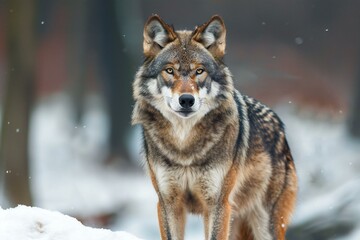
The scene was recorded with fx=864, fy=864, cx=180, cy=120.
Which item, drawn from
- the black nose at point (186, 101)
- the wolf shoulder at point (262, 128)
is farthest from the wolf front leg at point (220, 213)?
the black nose at point (186, 101)

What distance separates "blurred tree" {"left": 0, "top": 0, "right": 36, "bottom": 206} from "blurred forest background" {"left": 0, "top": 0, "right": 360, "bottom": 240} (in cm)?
2

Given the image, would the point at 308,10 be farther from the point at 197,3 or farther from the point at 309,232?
the point at 309,232

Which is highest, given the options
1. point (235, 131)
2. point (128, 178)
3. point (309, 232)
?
point (128, 178)

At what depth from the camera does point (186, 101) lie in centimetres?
572

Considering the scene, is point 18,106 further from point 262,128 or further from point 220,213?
point 220,213

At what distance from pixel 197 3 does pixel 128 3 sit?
449cm

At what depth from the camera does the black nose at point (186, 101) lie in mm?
5703

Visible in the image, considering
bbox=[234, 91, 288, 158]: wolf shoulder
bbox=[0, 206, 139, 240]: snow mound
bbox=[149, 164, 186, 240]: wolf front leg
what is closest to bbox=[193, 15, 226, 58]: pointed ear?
bbox=[234, 91, 288, 158]: wolf shoulder

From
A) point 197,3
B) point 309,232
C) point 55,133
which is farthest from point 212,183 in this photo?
point 197,3

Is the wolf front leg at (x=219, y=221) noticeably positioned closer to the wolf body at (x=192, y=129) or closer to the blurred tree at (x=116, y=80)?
the wolf body at (x=192, y=129)

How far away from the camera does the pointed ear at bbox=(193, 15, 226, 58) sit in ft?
19.8

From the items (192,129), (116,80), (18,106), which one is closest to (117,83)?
(116,80)

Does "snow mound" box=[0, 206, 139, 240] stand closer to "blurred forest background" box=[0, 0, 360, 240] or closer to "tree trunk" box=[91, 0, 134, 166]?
"blurred forest background" box=[0, 0, 360, 240]

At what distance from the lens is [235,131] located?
620cm
